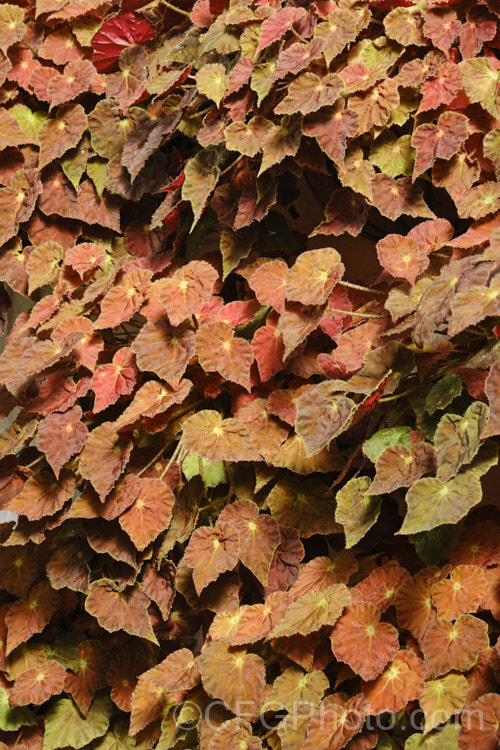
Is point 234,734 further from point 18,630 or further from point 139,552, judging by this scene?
point 18,630

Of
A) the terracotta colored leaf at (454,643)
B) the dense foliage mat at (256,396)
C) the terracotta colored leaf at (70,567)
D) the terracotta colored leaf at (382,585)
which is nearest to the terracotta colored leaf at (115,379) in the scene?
the dense foliage mat at (256,396)

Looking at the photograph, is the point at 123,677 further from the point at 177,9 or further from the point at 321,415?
the point at 177,9

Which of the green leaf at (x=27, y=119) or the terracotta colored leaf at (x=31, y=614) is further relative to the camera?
the green leaf at (x=27, y=119)

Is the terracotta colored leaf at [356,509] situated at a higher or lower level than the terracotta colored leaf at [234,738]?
higher

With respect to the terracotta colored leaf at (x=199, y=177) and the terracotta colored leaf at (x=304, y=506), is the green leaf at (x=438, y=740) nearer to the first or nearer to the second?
the terracotta colored leaf at (x=304, y=506)

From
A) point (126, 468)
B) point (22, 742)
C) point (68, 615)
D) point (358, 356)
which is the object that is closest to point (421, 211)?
point (358, 356)

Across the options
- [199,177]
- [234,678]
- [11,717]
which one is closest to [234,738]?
[234,678]
